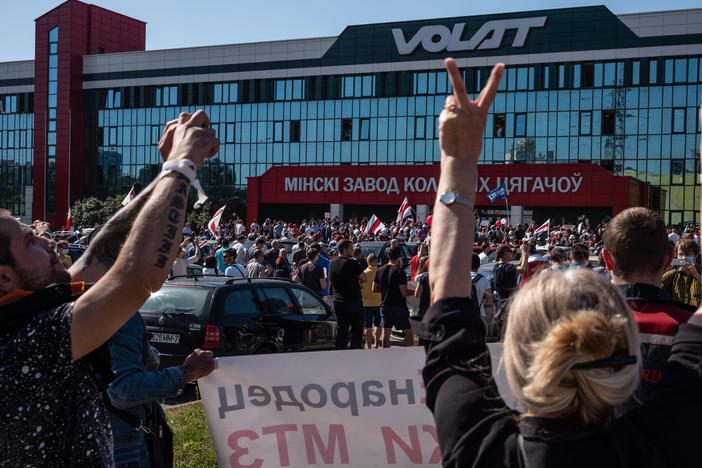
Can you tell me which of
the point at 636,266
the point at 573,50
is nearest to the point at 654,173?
the point at 573,50

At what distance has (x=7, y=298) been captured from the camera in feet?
7.00

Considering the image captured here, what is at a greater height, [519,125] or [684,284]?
[519,125]

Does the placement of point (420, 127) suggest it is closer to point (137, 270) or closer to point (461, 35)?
point (461, 35)

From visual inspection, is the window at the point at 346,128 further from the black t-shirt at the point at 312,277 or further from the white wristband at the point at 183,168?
the white wristband at the point at 183,168

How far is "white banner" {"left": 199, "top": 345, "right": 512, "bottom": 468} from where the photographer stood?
434cm

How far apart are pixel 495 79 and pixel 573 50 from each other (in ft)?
180

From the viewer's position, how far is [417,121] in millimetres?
57562

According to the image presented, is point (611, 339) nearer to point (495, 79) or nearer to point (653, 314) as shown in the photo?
point (495, 79)

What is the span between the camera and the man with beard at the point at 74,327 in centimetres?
196

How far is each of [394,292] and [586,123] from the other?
1851 inches

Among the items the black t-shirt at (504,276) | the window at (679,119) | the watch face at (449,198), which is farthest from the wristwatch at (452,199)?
the window at (679,119)

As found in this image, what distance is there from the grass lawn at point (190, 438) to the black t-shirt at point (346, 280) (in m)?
3.70

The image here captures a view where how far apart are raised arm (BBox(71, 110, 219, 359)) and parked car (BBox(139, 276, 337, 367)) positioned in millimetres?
6306

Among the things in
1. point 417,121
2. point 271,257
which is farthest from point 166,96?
point 271,257
